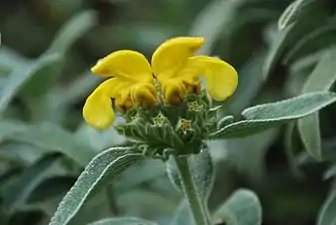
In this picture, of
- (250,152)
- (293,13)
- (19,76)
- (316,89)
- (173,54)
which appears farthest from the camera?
(250,152)

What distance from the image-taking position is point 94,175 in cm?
86

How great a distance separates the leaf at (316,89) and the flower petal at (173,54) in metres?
0.28

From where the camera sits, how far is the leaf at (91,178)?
831mm

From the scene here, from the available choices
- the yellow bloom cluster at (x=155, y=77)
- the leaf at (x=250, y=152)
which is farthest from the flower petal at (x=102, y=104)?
the leaf at (x=250, y=152)

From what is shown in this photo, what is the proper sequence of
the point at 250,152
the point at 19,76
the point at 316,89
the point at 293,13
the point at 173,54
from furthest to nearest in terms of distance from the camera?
the point at 250,152
the point at 19,76
the point at 316,89
the point at 293,13
the point at 173,54

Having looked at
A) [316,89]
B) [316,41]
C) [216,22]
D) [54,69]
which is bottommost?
[316,89]

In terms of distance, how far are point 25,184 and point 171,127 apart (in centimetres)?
36

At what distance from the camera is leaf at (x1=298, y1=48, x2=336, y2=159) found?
108cm

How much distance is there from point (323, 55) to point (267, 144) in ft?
1.01

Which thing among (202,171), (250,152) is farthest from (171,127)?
(250,152)

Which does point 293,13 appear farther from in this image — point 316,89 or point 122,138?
point 122,138

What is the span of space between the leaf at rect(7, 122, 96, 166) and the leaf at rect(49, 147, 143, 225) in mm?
267

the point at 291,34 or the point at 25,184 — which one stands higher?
the point at 291,34

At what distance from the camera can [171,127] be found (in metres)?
0.85
